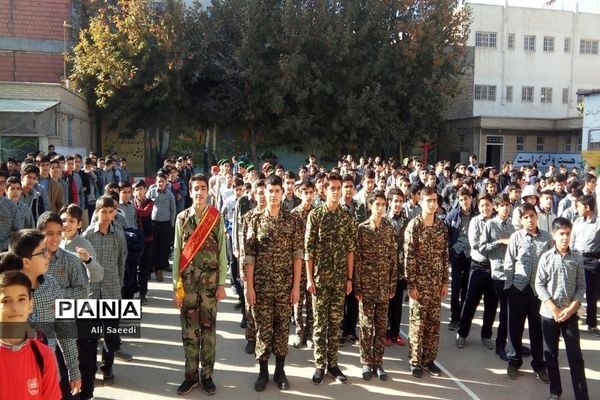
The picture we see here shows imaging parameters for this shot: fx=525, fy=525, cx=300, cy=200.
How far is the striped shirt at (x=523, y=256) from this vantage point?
16.6 ft

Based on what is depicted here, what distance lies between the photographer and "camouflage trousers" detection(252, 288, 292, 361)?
4781 millimetres

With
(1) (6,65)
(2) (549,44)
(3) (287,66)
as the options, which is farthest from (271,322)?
(2) (549,44)

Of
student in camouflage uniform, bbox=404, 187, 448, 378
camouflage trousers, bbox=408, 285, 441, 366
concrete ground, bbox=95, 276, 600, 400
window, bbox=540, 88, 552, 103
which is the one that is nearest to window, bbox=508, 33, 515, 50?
window, bbox=540, 88, 552, 103

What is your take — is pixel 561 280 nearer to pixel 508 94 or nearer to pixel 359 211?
pixel 359 211

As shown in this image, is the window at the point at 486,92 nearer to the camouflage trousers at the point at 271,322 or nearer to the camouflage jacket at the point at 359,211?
the camouflage jacket at the point at 359,211

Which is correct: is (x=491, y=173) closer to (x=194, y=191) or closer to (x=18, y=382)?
(x=194, y=191)

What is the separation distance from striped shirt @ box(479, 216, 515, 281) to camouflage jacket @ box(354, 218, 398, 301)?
1166mm

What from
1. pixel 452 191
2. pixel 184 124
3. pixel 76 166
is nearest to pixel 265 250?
pixel 452 191

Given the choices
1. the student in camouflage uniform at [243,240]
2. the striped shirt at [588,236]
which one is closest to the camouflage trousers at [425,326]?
the student in camouflage uniform at [243,240]

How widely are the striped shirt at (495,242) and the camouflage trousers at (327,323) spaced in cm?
179

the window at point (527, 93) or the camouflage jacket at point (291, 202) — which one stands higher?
the window at point (527, 93)

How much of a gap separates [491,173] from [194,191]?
791cm

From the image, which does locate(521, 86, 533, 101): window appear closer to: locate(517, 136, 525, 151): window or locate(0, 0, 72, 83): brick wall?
locate(517, 136, 525, 151): window

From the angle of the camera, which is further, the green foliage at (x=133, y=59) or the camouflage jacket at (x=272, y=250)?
the green foliage at (x=133, y=59)
